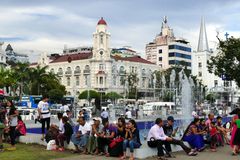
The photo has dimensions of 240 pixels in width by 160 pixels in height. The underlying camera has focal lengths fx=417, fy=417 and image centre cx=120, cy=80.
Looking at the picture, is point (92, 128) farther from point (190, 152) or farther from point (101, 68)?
point (101, 68)

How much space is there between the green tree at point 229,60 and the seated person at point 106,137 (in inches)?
1001

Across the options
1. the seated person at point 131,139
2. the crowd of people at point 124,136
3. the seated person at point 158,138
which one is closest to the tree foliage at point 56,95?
the crowd of people at point 124,136

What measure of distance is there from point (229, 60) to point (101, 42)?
70643mm

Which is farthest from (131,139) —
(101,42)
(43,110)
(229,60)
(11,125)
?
(101,42)

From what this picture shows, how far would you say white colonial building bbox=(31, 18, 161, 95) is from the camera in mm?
104625

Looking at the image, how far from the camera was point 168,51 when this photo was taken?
409ft

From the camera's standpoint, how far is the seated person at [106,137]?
535 inches

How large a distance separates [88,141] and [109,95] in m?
80.7

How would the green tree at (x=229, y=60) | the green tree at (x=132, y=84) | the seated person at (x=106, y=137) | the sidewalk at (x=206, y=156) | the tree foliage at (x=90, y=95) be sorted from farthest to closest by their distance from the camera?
the green tree at (x=132, y=84) < the tree foliage at (x=90, y=95) < the green tree at (x=229, y=60) < the seated person at (x=106, y=137) < the sidewalk at (x=206, y=156)

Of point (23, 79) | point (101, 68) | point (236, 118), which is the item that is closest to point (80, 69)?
point (101, 68)

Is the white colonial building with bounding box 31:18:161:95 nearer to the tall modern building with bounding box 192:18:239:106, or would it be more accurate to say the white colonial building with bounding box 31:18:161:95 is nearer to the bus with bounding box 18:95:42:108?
the tall modern building with bounding box 192:18:239:106

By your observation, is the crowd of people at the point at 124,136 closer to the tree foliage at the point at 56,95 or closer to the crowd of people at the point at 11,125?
the crowd of people at the point at 11,125

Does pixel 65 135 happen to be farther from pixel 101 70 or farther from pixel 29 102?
pixel 101 70

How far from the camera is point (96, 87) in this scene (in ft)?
342
